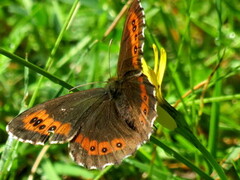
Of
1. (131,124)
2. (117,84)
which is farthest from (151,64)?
(131,124)

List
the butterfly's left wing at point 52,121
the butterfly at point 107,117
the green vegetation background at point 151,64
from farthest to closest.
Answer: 1. the green vegetation background at point 151,64
2. the butterfly's left wing at point 52,121
3. the butterfly at point 107,117

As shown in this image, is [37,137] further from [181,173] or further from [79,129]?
[181,173]

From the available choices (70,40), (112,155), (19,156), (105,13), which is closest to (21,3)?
(70,40)

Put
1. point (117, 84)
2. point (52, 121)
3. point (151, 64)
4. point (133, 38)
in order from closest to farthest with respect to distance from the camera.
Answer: point (133, 38), point (52, 121), point (117, 84), point (151, 64)

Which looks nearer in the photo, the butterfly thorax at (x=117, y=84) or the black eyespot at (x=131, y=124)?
the black eyespot at (x=131, y=124)

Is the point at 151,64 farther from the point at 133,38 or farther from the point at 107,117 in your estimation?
the point at 133,38

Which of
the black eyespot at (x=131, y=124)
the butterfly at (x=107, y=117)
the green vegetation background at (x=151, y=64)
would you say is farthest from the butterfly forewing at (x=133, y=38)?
the green vegetation background at (x=151, y=64)

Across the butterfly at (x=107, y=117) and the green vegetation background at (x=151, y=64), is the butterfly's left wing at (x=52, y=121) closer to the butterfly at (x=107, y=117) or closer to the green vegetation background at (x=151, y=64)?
the butterfly at (x=107, y=117)
